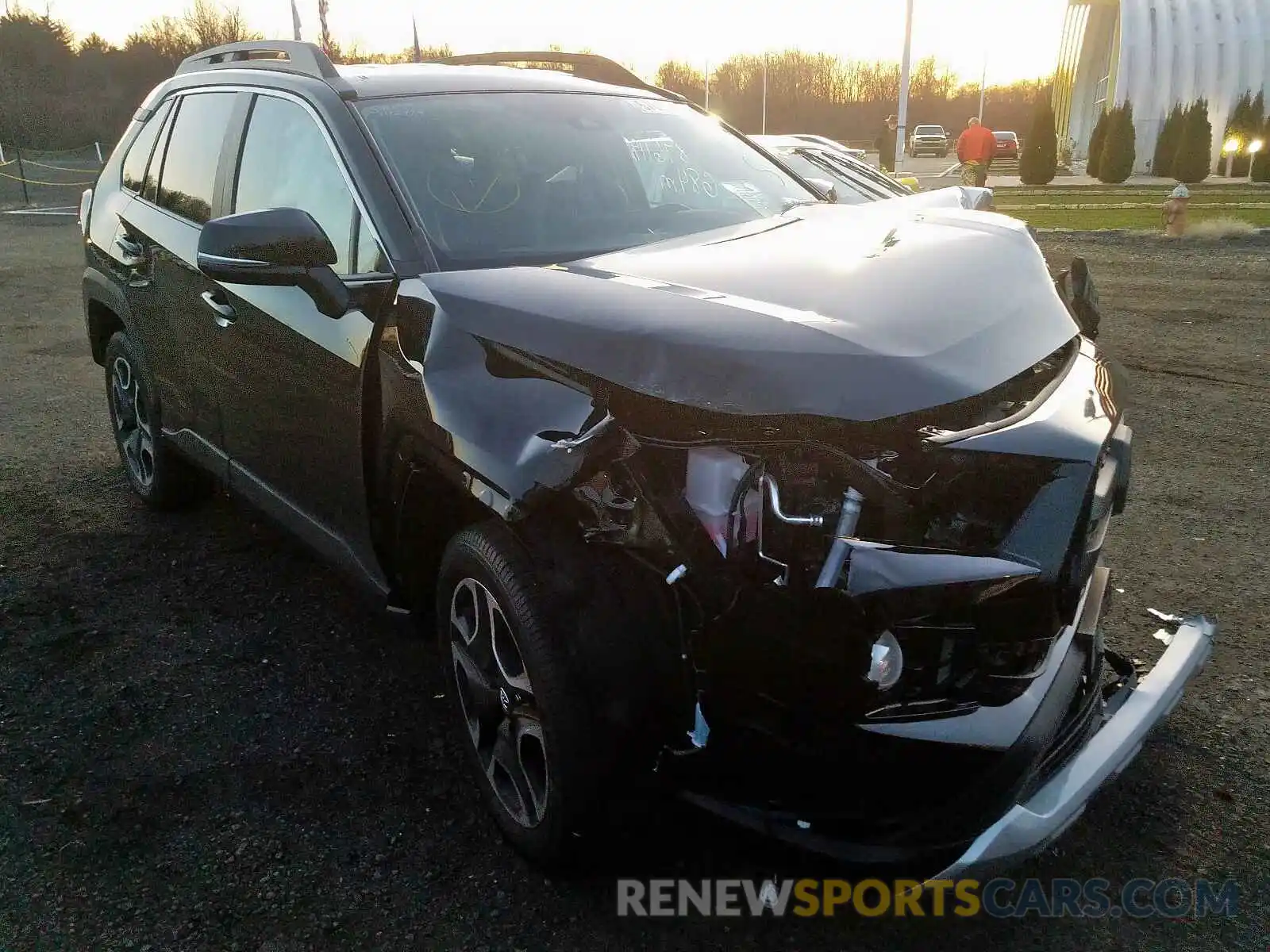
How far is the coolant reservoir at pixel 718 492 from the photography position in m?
1.91

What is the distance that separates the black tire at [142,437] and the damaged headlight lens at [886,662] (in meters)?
3.47

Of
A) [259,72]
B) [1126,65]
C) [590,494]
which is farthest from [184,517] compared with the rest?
[1126,65]

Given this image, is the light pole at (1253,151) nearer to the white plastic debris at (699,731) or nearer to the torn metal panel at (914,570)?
the torn metal panel at (914,570)

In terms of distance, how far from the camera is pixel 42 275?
13102 millimetres

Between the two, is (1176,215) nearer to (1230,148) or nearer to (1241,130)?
(1230,148)

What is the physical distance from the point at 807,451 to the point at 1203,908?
1.45m

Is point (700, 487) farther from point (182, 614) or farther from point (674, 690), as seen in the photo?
point (182, 614)

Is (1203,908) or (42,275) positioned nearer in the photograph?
(1203,908)

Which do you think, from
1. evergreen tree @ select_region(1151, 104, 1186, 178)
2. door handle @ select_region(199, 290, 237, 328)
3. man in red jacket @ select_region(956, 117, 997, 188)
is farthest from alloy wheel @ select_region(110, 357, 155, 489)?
evergreen tree @ select_region(1151, 104, 1186, 178)

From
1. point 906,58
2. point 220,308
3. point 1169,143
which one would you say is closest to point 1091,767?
point 220,308

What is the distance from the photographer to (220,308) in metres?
3.42

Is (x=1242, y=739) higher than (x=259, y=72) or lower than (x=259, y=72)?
lower

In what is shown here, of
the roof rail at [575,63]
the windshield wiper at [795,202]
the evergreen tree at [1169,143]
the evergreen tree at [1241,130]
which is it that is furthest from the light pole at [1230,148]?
the windshield wiper at [795,202]

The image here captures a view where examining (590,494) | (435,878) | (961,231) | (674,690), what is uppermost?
(961,231)
